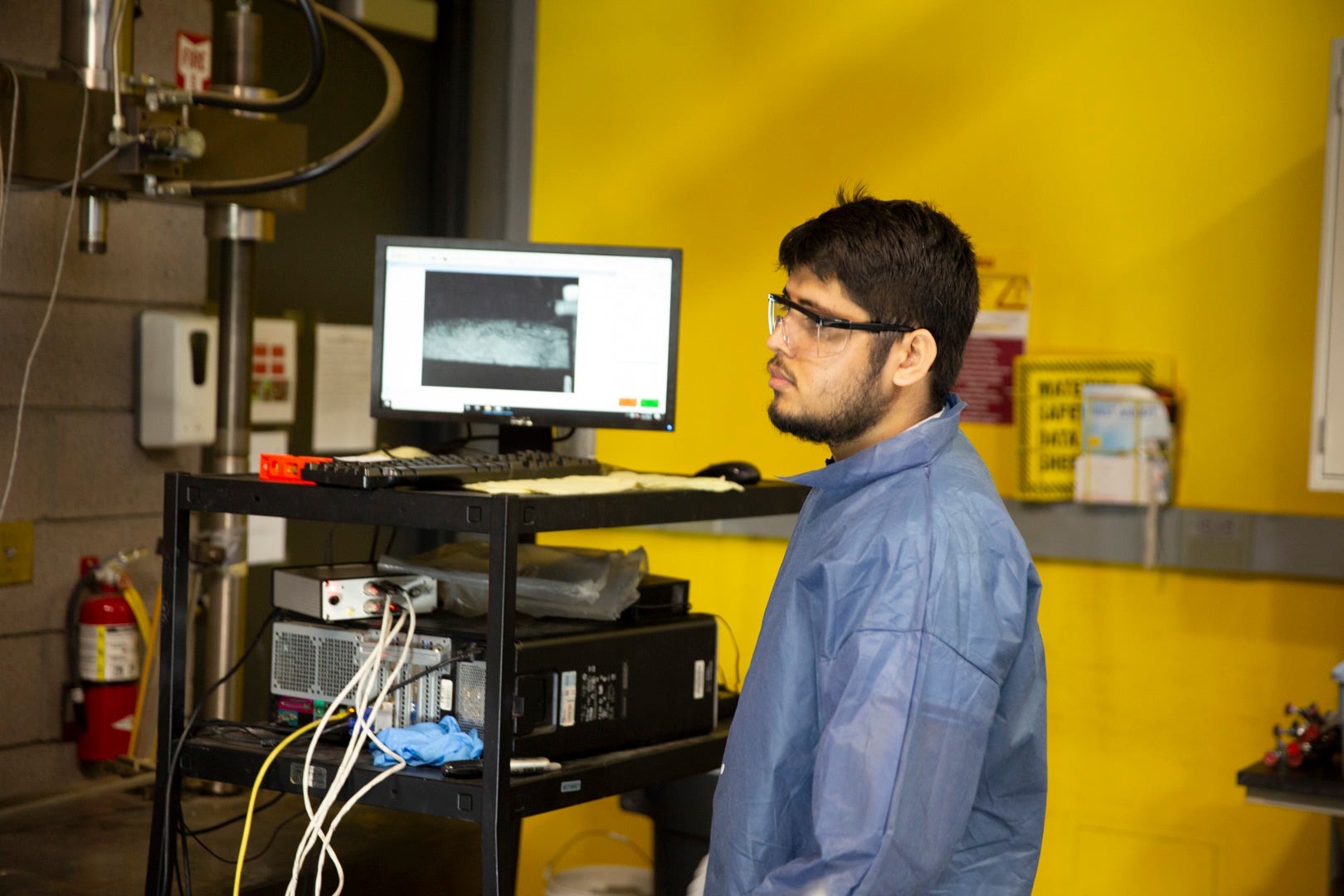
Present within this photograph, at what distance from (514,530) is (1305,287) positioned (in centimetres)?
186

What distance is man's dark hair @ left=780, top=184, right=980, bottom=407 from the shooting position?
1308 millimetres

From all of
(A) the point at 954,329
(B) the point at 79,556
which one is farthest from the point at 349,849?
(A) the point at 954,329

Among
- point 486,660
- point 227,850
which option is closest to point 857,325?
point 486,660

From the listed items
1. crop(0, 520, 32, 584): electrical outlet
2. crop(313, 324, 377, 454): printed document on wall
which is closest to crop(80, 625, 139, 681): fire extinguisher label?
crop(0, 520, 32, 584): electrical outlet

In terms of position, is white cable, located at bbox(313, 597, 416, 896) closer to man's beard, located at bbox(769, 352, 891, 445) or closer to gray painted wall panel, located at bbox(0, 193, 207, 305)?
man's beard, located at bbox(769, 352, 891, 445)

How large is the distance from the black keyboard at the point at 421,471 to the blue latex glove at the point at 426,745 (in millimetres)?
281

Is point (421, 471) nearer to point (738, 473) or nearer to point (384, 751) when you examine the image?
point (384, 751)

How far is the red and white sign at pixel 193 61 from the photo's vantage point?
103 inches

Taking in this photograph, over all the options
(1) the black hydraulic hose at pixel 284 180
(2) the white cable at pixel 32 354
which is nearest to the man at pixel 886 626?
(1) the black hydraulic hose at pixel 284 180

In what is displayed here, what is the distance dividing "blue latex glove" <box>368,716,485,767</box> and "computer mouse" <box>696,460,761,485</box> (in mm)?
501

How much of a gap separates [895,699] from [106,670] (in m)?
1.79

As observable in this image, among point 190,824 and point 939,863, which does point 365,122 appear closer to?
point 190,824

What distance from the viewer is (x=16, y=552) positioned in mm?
2365

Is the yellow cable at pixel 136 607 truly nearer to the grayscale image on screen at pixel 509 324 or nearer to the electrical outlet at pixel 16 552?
the electrical outlet at pixel 16 552
